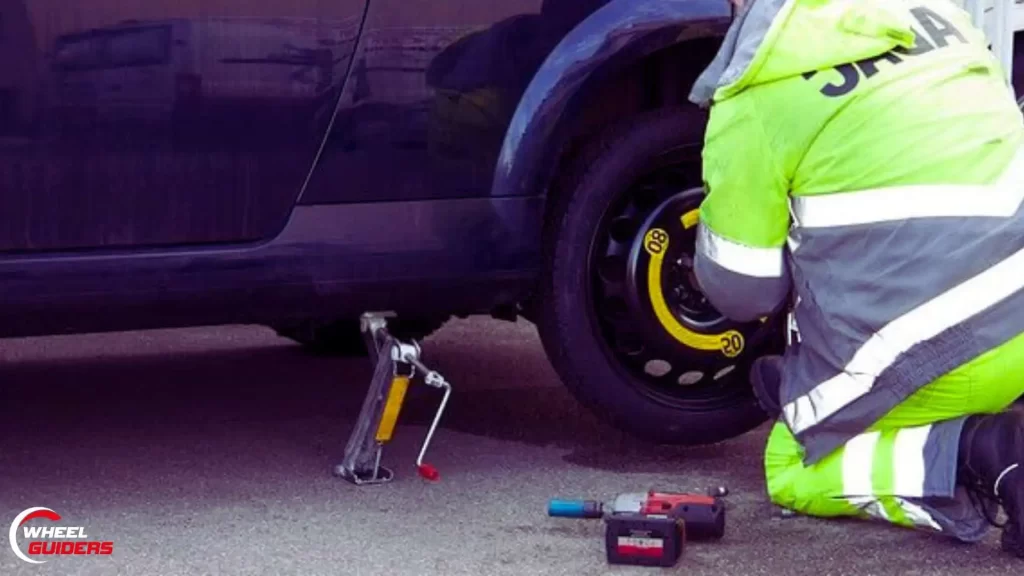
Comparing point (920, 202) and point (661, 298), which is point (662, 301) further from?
point (920, 202)

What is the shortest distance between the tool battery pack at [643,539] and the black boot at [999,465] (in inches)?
20.6

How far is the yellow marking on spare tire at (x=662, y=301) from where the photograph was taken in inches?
146

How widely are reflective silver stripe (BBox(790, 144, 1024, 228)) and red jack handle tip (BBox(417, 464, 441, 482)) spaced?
1.04 meters

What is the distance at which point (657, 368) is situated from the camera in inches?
152

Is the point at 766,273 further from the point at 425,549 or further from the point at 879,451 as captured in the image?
the point at 425,549

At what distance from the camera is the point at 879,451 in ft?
10.8

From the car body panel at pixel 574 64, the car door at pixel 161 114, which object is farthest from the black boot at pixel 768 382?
the car door at pixel 161 114

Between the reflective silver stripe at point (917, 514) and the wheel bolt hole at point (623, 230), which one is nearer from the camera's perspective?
the reflective silver stripe at point (917, 514)

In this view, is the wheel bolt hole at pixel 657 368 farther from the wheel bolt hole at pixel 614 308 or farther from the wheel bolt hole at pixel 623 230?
the wheel bolt hole at pixel 623 230

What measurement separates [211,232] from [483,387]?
1431 millimetres

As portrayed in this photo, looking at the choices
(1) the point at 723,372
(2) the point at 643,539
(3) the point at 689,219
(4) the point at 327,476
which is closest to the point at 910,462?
(2) the point at 643,539

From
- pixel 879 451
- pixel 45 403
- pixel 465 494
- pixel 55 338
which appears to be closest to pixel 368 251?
pixel 465 494

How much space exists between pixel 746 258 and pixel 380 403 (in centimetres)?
83

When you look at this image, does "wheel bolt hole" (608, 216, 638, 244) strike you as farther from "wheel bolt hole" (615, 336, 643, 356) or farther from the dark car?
"wheel bolt hole" (615, 336, 643, 356)
